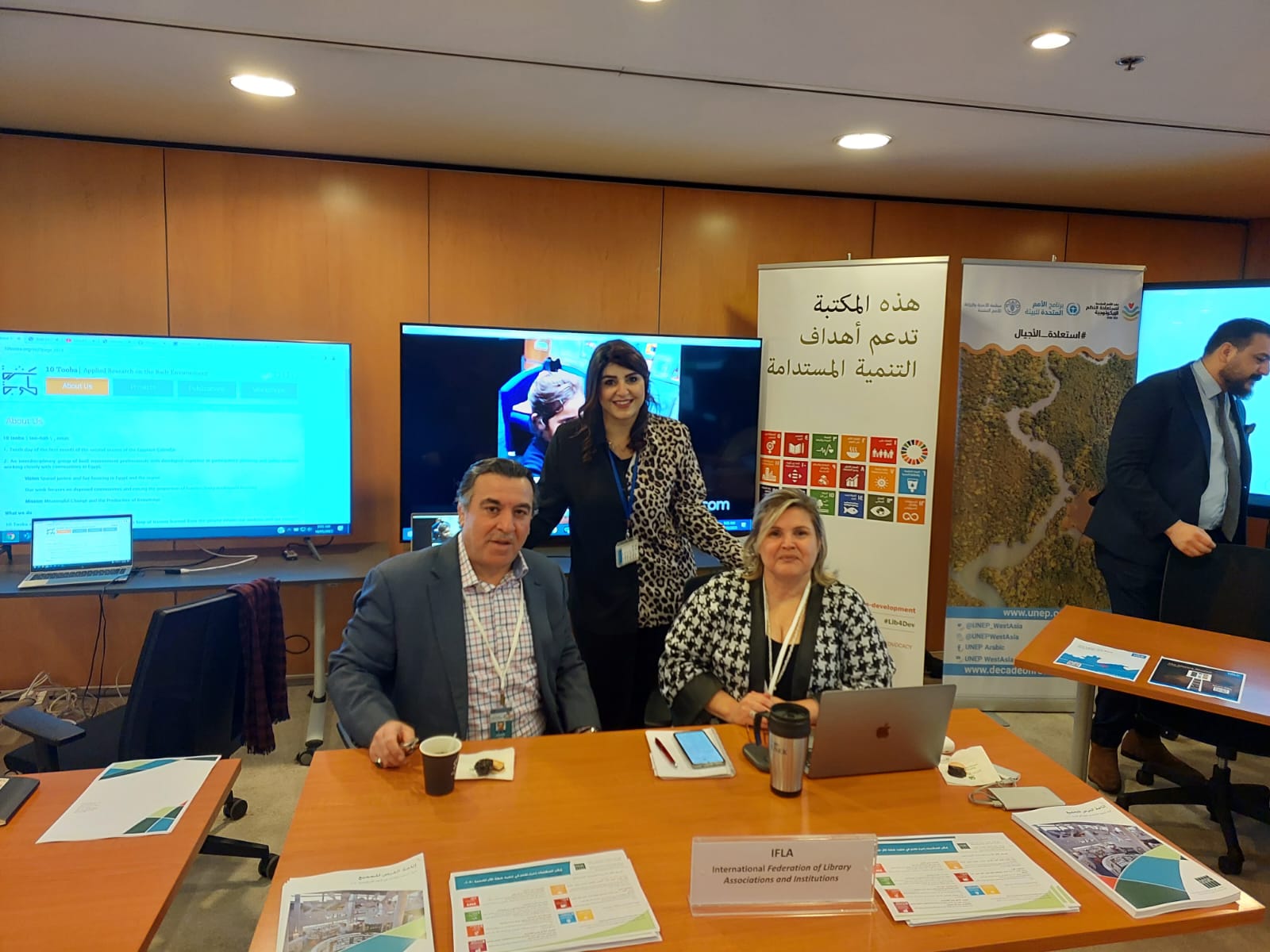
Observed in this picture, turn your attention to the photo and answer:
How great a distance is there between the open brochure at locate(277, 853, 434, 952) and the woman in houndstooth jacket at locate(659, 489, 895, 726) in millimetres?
912

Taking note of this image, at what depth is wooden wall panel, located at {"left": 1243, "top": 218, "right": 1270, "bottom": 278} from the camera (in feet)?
15.3

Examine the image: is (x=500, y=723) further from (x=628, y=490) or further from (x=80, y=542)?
(x=80, y=542)

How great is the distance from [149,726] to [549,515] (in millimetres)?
1276

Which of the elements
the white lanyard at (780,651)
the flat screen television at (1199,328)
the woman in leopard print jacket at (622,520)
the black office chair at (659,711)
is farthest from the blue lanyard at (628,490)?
the flat screen television at (1199,328)

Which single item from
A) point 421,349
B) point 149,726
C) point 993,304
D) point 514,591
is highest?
point 993,304

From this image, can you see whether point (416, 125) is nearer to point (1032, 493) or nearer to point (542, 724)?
point (542, 724)

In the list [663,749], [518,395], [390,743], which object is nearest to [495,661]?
[390,743]

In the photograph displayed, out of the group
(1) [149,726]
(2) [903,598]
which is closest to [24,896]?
(1) [149,726]

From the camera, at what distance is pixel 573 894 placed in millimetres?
1280

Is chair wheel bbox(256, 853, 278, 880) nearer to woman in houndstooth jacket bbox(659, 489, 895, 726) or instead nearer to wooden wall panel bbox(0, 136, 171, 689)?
woman in houndstooth jacket bbox(659, 489, 895, 726)

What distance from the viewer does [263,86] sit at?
9.26 feet

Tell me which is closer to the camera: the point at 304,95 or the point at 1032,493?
the point at 304,95

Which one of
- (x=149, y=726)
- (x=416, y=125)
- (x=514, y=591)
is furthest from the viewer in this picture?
(x=416, y=125)

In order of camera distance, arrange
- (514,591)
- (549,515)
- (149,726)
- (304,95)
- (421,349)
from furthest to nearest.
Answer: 1. (421,349)
2. (304,95)
3. (549,515)
4. (149,726)
5. (514,591)
